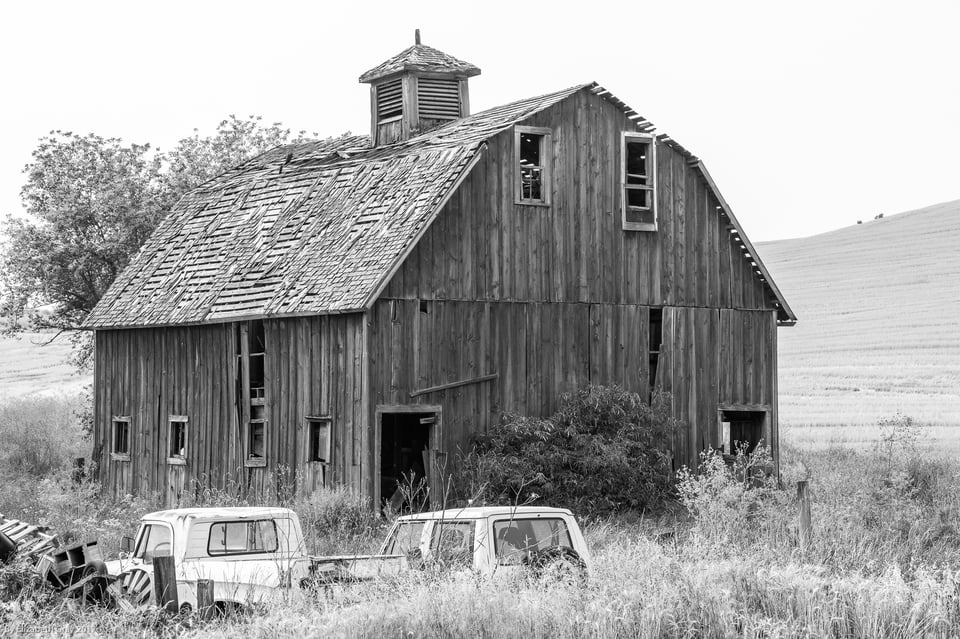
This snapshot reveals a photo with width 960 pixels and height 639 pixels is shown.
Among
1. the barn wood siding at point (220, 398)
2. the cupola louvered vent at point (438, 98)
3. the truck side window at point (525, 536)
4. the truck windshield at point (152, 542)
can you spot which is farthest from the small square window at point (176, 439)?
the truck side window at point (525, 536)

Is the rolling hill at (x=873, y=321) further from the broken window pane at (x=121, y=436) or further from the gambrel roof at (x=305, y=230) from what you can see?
the broken window pane at (x=121, y=436)

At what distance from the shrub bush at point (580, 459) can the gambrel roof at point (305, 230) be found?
360cm

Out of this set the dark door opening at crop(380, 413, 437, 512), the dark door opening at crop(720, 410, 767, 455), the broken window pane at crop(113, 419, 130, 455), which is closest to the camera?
the dark door opening at crop(380, 413, 437, 512)

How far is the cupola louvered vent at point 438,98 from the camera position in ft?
105

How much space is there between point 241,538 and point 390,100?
18.8m

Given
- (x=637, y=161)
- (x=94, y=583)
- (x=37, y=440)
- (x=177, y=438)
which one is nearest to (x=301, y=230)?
(x=177, y=438)

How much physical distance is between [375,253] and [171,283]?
7.52m

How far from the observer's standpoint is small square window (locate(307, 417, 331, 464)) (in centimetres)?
2505

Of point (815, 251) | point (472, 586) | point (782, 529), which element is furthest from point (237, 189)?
point (815, 251)

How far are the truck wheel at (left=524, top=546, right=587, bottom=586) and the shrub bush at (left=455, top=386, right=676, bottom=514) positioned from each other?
9.72 meters

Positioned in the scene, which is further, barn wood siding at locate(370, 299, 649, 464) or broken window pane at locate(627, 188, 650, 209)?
broken window pane at locate(627, 188, 650, 209)

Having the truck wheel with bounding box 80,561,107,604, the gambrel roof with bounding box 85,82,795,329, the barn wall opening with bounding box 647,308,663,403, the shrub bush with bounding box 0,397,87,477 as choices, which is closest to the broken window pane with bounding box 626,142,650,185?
the gambrel roof with bounding box 85,82,795,329

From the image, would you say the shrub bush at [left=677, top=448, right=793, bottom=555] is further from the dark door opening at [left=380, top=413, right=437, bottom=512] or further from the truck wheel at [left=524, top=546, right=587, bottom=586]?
the dark door opening at [left=380, top=413, right=437, bottom=512]

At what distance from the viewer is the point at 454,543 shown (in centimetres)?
1381
